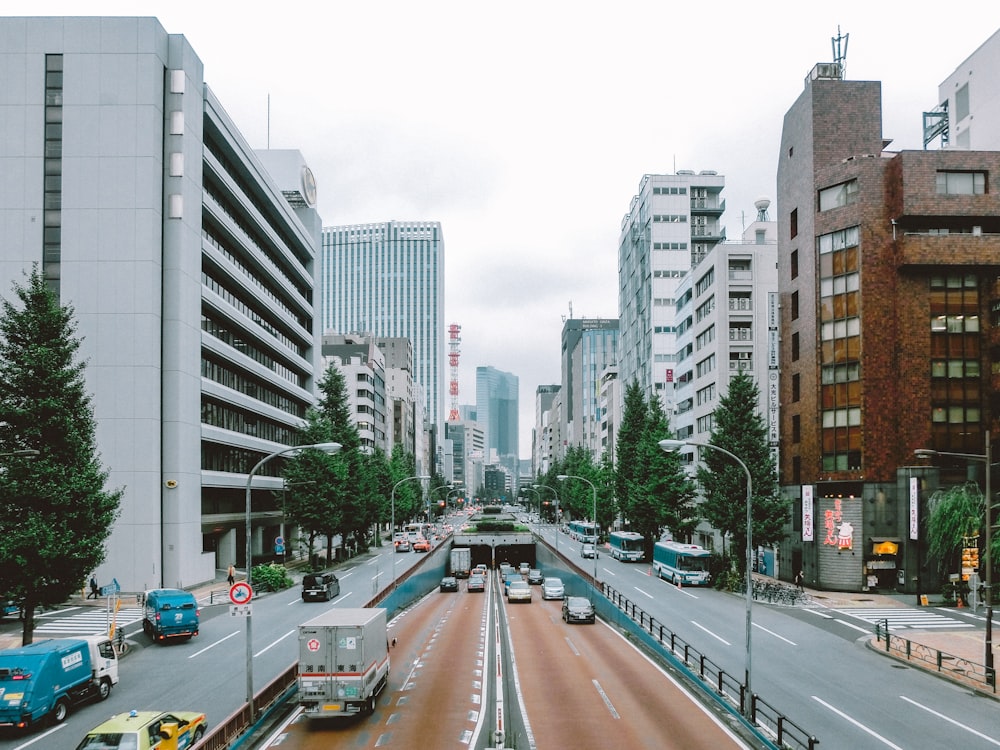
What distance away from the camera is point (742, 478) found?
2398 inches

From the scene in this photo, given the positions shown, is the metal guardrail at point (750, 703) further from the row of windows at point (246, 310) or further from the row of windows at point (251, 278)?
the row of windows at point (251, 278)

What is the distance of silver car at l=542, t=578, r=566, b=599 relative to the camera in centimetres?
6272

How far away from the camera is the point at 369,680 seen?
81.8 feet

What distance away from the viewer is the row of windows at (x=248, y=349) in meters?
70.3

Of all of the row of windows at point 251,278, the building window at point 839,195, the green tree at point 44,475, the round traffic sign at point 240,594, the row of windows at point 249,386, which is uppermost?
the building window at point 839,195

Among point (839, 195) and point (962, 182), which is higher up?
point (962, 182)

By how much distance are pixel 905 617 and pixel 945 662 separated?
14725 mm

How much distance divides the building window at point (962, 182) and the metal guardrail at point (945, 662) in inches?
1291

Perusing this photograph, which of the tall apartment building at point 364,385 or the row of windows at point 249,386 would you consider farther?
the tall apartment building at point 364,385

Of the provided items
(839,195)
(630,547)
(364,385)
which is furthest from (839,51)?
(364,385)

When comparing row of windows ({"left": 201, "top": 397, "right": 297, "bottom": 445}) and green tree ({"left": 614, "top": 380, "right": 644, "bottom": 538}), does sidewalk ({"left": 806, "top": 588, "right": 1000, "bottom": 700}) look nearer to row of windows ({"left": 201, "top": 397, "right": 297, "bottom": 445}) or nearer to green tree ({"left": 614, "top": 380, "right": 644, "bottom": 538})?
green tree ({"left": 614, "top": 380, "right": 644, "bottom": 538})

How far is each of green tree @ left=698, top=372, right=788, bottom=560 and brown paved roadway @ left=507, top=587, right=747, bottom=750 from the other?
21.8 meters

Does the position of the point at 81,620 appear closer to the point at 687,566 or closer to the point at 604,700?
the point at 604,700

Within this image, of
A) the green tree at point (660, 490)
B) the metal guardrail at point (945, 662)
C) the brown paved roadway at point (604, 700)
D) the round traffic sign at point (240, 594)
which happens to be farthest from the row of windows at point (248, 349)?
the metal guardrail at point (945, 662)
